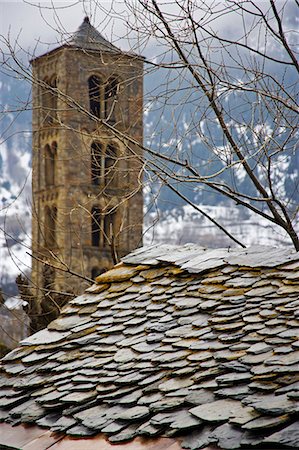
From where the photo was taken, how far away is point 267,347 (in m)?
4.57

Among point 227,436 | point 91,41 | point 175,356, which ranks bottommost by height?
point 227,436

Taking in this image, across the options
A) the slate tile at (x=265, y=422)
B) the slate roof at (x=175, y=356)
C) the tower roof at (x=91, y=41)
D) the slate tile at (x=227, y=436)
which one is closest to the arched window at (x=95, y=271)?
the tower roof at (x=91, y=41)

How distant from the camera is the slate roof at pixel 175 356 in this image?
4.12 meters

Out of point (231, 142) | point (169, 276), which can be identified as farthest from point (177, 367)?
point (231, 142)

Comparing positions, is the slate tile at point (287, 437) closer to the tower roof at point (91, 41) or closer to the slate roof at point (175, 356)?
the slate roof at point (175, 356)

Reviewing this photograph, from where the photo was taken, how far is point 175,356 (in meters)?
4.92

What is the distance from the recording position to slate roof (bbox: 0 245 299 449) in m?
4.12

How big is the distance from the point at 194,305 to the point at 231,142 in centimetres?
355

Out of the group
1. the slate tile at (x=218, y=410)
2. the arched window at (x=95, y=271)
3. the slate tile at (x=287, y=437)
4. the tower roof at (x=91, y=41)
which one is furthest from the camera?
the arched window at (x=95, y=271)

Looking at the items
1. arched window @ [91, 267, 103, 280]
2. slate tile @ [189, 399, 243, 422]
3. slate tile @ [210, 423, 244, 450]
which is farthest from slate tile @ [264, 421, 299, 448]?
arched window @ [91, 267, 103, 280]

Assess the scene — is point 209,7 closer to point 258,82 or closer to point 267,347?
point 258,82

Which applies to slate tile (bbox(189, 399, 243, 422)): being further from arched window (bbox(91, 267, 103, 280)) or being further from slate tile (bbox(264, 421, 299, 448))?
arched window (bbox(91, 267, 103, 280))

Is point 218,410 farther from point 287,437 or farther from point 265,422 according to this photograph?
point 287,437

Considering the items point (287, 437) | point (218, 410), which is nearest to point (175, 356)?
point (218, 410)
